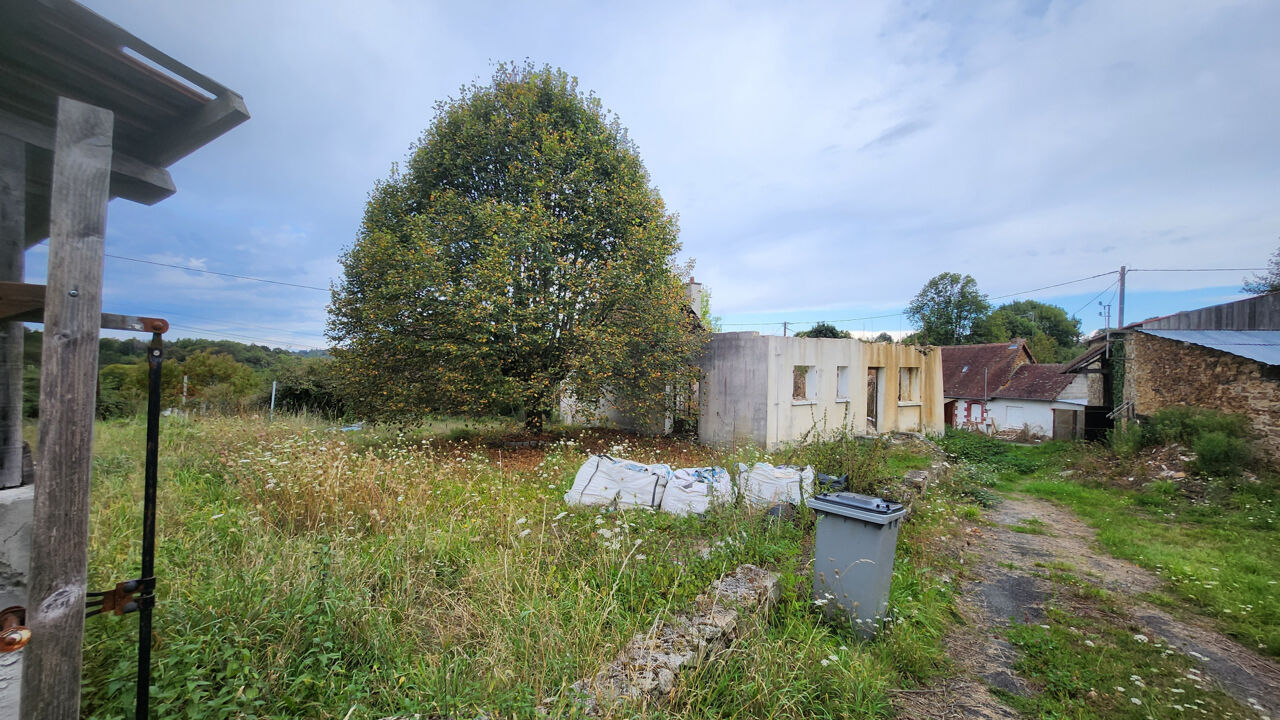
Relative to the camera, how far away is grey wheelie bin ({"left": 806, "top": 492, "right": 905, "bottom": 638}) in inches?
140

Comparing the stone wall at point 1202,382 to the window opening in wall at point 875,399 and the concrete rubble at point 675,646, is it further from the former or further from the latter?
the concrete rubble at point 675,646

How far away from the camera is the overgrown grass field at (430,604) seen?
90.3 inches

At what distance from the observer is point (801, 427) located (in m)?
12.8

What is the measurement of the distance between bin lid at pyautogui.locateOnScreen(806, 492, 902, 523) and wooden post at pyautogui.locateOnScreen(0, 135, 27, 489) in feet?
13.9

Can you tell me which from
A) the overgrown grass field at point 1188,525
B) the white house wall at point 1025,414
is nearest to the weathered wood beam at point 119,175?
the overgrown grass field at point 1188,525

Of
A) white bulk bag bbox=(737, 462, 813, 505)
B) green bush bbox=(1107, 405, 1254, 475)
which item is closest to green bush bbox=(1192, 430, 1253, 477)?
green bush bbox=(1107, 405, 1254, 475)

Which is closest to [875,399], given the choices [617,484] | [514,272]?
[514,272]

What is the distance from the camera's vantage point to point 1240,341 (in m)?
11.8

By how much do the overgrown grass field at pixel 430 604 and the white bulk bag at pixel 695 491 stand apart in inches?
14.4

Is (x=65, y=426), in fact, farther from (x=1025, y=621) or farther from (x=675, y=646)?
(x=1025, y=621)

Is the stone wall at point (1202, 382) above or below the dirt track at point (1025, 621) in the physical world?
above

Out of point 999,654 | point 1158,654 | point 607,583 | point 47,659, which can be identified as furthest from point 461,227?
point 1158,654

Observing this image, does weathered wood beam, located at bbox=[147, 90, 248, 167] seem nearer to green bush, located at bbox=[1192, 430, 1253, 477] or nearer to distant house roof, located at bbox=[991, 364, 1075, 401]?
green bush, located at bbox=[1192, 430, 1253, 477]

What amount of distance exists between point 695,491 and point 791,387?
7237mm
